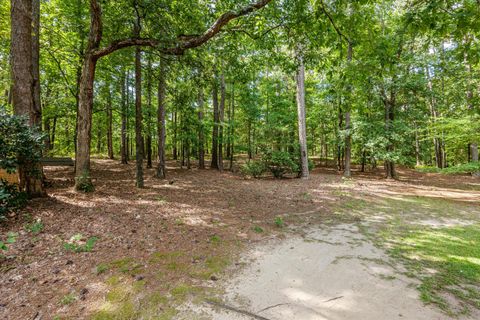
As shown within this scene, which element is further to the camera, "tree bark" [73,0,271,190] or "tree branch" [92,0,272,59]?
"tree bark" [73,0,271,190]

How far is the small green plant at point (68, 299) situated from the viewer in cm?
239

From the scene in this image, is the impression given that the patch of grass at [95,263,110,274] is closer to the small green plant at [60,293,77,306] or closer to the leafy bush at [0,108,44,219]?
the small green plant at [60,293,77,306]

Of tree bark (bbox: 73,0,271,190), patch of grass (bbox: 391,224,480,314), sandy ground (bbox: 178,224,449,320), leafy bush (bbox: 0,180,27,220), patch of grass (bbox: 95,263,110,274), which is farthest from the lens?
tree bark (bbox: 73,0,271,190)

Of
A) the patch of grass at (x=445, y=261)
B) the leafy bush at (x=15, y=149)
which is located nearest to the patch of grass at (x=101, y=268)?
the leafy bush at (x=15, y=149)

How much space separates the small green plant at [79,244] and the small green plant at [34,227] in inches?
23.7

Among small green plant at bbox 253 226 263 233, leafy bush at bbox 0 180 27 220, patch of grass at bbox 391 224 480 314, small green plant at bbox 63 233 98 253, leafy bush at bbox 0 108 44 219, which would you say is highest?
leafy bush at bbox 0 108 44 219

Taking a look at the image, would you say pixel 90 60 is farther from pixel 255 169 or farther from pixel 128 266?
pixel 255 169

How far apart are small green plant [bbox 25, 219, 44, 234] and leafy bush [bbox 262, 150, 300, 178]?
1013 centimetres

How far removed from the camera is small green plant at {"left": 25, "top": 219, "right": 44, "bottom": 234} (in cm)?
368

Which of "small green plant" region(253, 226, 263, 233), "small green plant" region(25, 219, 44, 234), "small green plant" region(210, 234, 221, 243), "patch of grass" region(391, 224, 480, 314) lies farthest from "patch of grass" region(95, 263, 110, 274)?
"patch of grass" region(391, 224, 480, 314)

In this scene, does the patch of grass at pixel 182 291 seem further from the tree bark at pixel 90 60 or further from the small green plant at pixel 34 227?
the tree bark at pixel 90 60

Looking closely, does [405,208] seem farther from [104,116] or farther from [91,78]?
[104,116]

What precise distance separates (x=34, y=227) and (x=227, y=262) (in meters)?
3.31

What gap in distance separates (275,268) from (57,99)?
1252 centimetres
